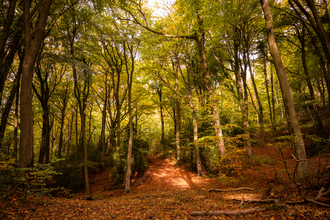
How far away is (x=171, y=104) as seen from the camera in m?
17.6

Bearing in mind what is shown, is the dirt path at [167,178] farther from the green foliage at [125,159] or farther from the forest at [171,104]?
the green foliage at [125,159]

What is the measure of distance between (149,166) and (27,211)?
11.2m

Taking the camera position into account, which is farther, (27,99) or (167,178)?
(167,178)

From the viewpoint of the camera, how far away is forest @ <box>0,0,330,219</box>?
477 cm

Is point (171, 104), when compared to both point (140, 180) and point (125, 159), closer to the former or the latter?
point (125, 159)

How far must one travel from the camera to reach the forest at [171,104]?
4.77 meters

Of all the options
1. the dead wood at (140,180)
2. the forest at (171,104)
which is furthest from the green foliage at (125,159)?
the dead wood at (140,180)

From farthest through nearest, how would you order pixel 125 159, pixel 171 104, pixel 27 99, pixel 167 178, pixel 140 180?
pixel 171 104
pixel 140 180
pixel 167 178
pixel 125 159
pixel 27 99

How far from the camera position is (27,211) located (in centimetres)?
414

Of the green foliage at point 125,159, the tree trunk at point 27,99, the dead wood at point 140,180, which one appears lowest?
the dead wood at point 140,180

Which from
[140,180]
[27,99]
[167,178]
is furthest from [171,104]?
[27,99]

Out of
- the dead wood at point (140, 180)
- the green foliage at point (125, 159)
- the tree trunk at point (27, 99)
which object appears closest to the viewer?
the tree trunk at point (27, 99)

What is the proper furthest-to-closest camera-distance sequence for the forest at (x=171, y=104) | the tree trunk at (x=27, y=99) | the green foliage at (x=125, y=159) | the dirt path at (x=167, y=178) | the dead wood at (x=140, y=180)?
the green foliage at (x=125, y=159)
the dead wood at (x=140, y=180)
the dirt path at (x=167, y=178)
the tree trunk at (x=27, y=99)
the forest at (x=171, y=104)

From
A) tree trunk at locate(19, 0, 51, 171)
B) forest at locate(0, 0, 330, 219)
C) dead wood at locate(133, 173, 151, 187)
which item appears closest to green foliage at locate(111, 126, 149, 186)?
forest at locate(0, 0, 330, 219)
